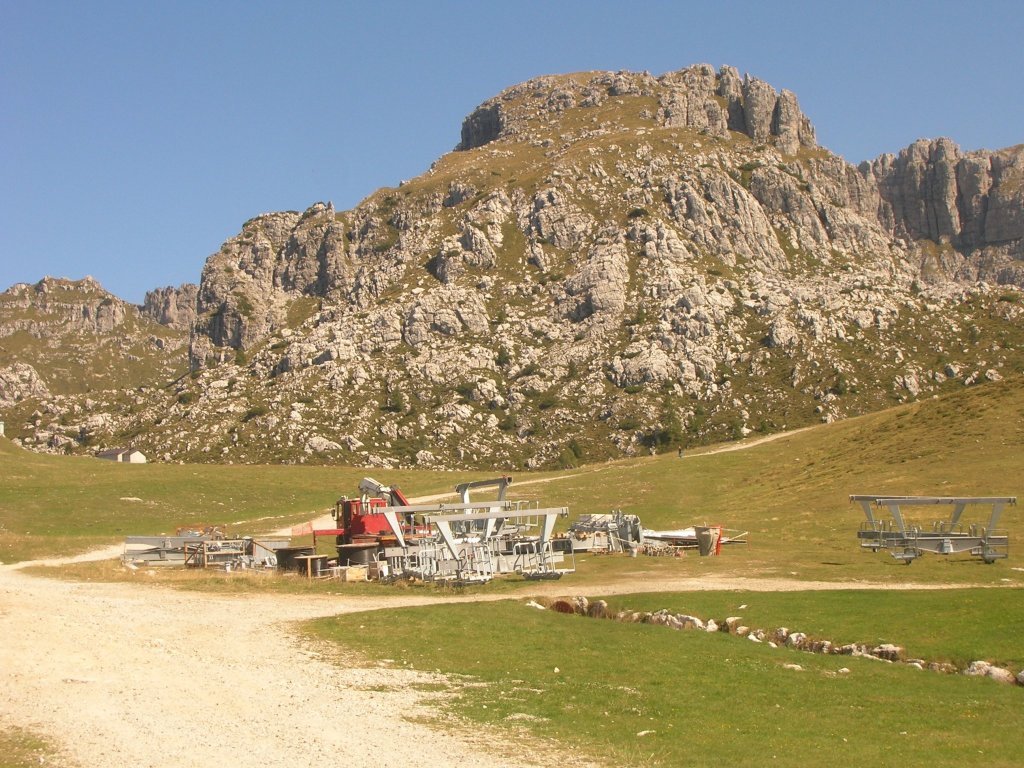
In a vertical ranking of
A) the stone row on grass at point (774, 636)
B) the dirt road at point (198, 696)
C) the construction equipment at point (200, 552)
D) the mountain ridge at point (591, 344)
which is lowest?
the stone row on grass at point (774, 636)

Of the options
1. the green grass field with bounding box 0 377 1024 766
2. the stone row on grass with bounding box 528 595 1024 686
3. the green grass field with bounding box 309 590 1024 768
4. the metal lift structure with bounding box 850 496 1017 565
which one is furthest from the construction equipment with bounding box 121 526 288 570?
the metal lift structure with bounding box 850 496 1017 565

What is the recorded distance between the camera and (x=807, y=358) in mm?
150375

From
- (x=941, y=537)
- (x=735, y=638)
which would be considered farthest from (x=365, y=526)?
(x=941, y=537)

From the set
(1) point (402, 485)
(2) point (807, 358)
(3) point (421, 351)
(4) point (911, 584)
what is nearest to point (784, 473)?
(1) point (402, 485)

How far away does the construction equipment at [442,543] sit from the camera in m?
38.5

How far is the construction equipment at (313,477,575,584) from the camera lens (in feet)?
Result: 126

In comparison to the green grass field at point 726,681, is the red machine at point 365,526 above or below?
above

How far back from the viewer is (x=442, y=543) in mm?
39375

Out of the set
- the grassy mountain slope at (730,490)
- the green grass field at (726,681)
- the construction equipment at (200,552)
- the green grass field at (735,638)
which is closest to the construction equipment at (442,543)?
the green grass field at (735,638)

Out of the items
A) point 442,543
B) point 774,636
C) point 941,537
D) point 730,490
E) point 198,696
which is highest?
point 730,490

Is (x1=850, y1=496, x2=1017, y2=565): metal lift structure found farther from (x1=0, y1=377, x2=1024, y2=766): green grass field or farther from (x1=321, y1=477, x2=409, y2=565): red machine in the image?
(x1=321, y1=477, x2=409, y2=565): red machine

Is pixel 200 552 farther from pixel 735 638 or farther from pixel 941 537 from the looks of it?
pixel 941 537

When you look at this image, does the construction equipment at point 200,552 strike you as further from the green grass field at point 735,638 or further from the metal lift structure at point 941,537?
the metal lift structure at point 941,537

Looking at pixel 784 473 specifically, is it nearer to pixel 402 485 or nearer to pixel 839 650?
pixel 402 485
